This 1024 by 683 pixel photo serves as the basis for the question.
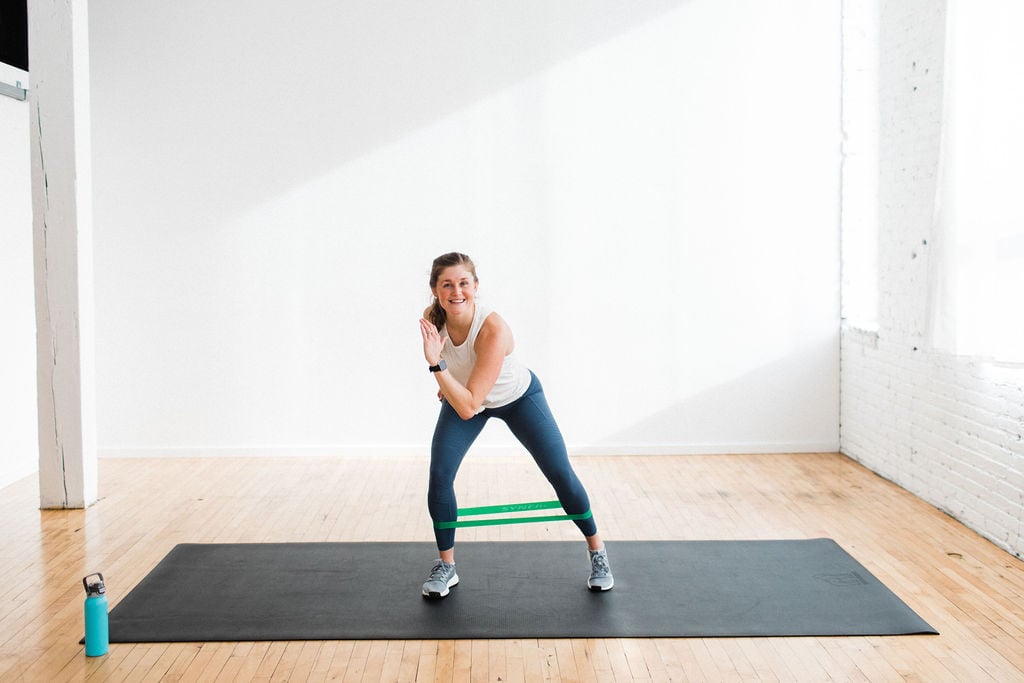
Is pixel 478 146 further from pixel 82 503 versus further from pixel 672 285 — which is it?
pixel 82 503

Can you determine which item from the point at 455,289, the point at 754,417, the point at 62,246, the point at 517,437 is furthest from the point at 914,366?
the point at 62,246

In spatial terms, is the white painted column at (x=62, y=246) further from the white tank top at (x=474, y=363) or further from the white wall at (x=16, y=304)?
the white tank top at (x=474, y=363)

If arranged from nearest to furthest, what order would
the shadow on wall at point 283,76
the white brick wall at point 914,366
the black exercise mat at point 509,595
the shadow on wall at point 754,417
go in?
the black exercise mat at point 509,595 < the white brick wall at point 914,366 < the shadow on wall at point 283,76 < the shadow on wall at point 754,417

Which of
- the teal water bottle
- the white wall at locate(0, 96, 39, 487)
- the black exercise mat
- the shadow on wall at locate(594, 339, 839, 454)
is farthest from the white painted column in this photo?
the shadow on wall at locate(594, 339, 839, 454)

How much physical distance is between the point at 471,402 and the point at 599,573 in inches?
32.1

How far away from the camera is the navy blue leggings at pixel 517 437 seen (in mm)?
3537

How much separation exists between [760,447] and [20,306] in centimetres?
436

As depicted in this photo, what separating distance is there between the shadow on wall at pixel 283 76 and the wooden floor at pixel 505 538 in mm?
1777

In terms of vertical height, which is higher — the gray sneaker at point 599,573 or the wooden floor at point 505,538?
the gray sneaker at point 599,573

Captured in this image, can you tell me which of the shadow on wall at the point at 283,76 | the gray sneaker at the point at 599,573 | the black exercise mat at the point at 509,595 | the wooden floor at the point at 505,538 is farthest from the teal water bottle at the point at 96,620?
the shadow on wall at the point at 283,76

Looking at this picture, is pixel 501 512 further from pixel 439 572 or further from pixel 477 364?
pixel 477 364

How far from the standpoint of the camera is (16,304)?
5590mm

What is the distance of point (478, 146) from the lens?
6141 mm

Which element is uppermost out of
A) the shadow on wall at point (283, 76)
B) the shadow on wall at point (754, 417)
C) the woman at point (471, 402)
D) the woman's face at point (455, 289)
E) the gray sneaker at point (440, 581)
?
the shadow on wall at point (283, 76)
